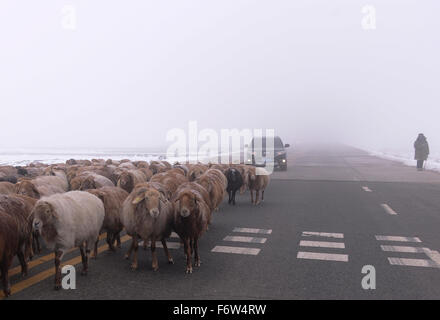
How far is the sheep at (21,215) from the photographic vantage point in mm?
6016

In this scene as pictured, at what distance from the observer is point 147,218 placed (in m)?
6.84

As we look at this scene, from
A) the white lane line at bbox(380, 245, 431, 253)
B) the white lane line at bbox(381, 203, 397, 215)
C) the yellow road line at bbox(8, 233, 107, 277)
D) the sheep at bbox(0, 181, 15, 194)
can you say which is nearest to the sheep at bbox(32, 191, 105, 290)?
the yellow road line at bbox(8, 233, 107, 277)

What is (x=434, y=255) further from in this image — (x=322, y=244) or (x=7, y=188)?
(x=7, y=188)

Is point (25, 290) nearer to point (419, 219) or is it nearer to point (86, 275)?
point (86, 275)

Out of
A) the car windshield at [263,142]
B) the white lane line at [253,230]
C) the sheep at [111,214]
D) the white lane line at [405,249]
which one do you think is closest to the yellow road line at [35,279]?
the sheep at [111,214]

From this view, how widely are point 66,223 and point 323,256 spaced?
4.57 m

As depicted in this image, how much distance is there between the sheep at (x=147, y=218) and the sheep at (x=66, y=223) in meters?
0.58

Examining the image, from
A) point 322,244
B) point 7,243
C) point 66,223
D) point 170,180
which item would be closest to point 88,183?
point 170,180

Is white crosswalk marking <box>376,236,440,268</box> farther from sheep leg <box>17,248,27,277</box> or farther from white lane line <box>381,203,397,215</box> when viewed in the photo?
sheep leg <box>17,248,27,277</box>

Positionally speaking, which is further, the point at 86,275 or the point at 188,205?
the point at 188,205

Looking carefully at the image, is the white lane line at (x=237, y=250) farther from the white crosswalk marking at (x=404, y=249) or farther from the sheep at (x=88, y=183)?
the sheep at (x=88, y=183)
